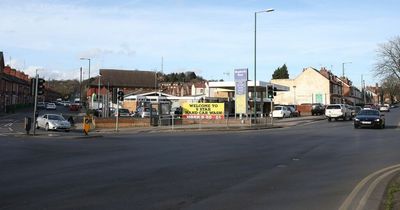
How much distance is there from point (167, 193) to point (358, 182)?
446 centimetres

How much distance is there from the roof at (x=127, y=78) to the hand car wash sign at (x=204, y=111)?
85.7m

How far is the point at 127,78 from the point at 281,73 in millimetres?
43965

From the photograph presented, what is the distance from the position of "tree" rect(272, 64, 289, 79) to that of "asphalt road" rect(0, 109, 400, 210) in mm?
126159

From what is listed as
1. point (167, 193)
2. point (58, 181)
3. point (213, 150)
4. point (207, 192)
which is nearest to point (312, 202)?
point (207, 192)

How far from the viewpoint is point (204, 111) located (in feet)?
145

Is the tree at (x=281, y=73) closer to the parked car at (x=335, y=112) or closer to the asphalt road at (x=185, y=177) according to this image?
the parked car at (x=335, y=112)

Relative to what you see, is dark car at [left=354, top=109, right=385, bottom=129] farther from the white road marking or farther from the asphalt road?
the white road marking

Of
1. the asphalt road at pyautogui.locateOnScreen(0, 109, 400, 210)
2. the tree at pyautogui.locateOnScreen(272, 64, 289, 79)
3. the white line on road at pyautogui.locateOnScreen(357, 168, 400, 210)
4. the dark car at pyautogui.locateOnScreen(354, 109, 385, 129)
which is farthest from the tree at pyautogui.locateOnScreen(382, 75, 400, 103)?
the white line on road at pyautogui.locateOnScreen(357, 168, 400, 210)

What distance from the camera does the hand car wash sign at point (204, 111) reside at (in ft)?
145

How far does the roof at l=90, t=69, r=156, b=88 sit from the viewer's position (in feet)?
424

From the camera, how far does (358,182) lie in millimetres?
11383

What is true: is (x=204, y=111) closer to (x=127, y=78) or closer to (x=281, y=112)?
(x=281, y=112)

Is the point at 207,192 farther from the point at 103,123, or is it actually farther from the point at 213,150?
the point at 103,123

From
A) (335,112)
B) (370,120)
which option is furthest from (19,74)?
(370,120)
